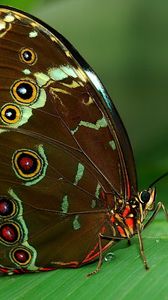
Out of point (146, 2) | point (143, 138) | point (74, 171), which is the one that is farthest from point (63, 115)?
point (146, 2)

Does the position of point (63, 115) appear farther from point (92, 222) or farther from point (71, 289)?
point (71, 289)

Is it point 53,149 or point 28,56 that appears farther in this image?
point 53,149

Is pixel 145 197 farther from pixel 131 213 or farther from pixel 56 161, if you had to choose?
pixel 56 161

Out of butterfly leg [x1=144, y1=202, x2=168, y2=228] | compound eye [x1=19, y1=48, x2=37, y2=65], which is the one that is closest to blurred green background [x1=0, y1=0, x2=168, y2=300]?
butterfly leg [x1=144, y1=202, x2=168, y2=228]

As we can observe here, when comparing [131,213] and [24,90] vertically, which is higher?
[24,90]

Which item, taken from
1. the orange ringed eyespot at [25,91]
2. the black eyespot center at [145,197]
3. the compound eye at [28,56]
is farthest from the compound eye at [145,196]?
the compound eye at [28,56]

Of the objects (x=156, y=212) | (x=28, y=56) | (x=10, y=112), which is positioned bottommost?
(x=156, y=212)

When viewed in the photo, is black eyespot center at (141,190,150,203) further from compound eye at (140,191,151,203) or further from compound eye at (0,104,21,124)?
compound eye at (0,104,21,124)

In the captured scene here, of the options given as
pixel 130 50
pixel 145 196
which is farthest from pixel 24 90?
pixel 130 50
